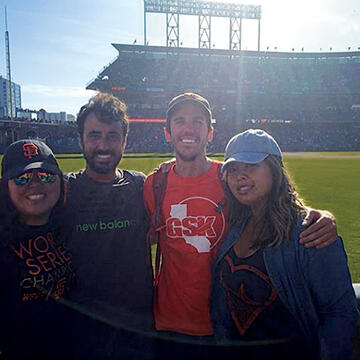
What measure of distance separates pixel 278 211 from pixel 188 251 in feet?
3.23

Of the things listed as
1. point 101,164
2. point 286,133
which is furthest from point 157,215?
point 286,133

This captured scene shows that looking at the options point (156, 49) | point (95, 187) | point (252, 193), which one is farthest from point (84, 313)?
point (156, 49)

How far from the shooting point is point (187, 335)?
10.4 ft

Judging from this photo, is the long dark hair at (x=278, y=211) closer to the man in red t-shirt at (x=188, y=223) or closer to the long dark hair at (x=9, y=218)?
the man in red t-shirt at (x=188, y=223)

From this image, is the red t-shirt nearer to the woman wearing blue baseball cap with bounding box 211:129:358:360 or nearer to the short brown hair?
the woman wearing blue baseball cap with bounding box 211:129:358:360

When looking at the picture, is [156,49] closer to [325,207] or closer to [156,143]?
[156,143]

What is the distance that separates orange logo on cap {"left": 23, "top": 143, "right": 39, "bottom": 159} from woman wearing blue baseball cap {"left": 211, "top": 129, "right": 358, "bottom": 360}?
4.99ft

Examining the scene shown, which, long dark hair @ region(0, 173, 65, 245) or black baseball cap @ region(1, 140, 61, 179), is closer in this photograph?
long dark hair @ region(0, 173, 65, 245)

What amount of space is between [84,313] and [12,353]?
669 millimetres

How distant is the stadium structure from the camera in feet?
200

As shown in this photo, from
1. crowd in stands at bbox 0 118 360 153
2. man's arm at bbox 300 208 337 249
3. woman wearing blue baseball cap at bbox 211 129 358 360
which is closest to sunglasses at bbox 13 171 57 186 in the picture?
woman wearing blue baseball cap at bbox 211 129 358 360

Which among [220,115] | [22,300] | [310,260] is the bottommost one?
[22,300]

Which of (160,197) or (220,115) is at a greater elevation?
(220,115)

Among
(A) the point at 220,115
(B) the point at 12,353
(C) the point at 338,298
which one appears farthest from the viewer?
(A) the point at 220,115
